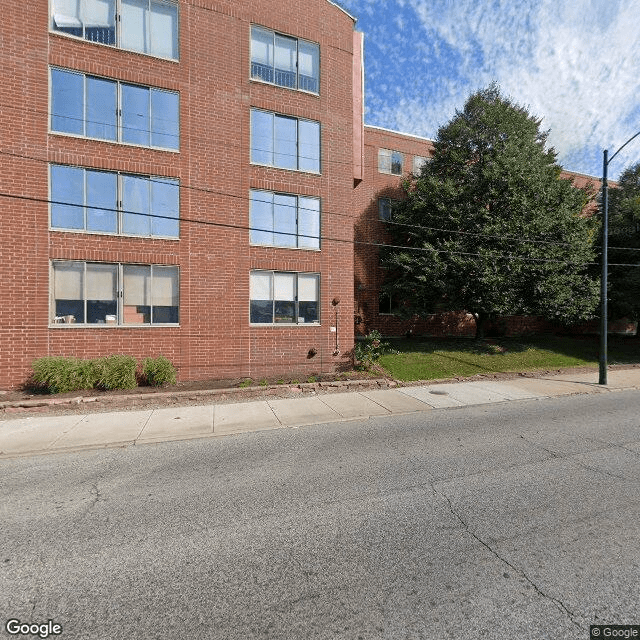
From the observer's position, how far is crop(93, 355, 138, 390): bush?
32.2 feet

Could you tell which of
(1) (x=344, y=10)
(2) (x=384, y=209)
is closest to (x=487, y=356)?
(2) (x=384, y=209)

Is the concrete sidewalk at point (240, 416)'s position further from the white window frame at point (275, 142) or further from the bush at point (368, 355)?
the white window frame at point (275, 142)

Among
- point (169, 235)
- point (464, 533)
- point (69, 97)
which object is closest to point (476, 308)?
point (169, 235)

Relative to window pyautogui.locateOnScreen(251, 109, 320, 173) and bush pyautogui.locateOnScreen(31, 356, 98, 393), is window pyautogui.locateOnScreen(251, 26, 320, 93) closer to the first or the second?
window pyautogui.locateOnScreen(251, 109, 320, 173)

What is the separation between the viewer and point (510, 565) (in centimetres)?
308

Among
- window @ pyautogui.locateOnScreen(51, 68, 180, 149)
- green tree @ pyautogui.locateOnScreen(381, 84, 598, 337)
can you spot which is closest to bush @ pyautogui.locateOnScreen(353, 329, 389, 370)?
green tree @ pyautogui.locateOnScreen(381, 84, 598, 337)

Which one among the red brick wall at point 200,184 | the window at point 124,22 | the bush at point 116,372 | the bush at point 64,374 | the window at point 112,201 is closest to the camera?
the bush at point 64,374

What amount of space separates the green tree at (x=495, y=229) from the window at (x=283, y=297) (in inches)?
219

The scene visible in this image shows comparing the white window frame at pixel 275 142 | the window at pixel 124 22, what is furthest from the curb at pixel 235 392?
the window at pixel 124 22

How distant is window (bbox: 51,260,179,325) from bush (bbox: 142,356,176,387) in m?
1.61

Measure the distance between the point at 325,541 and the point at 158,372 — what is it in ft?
28.8

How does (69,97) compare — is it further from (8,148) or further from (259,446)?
(259,446)

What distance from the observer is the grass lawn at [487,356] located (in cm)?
1374

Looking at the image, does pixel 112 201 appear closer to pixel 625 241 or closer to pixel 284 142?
pixel 284 142
